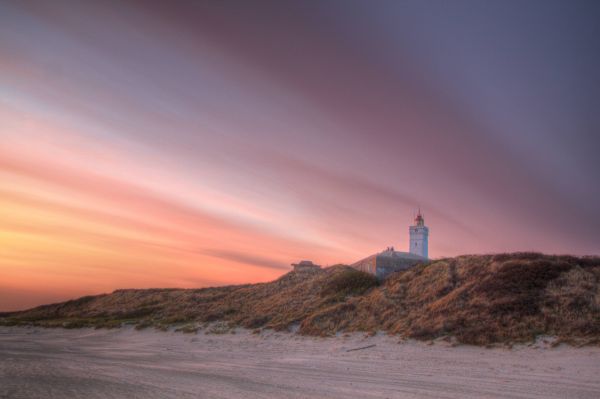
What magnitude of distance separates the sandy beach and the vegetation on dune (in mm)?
1927

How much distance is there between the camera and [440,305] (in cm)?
2361

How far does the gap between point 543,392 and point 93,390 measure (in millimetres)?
11750

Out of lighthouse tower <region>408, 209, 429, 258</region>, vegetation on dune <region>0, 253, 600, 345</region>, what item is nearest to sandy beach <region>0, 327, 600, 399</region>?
vegetation on dune <region>0, 253, 600, 345</region>

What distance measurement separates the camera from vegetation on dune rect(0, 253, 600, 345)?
19.1m

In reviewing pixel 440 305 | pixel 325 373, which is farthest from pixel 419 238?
pixel 325 373

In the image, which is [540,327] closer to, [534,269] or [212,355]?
[534,269]

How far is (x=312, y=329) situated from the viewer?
25.3 meters

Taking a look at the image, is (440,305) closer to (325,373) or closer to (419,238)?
(325,373)

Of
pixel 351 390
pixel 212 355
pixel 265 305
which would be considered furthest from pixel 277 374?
pixel 265 305

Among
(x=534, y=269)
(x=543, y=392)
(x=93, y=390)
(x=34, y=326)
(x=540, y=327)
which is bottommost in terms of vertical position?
(x=34, y=326)

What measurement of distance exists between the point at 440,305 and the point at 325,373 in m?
12.2

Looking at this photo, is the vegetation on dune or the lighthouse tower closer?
the vegetation on dune

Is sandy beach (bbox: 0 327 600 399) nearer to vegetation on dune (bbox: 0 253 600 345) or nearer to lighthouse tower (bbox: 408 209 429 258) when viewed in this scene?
vegetation on dune (bbox: 0 253 600 345)

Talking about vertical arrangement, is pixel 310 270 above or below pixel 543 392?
above
